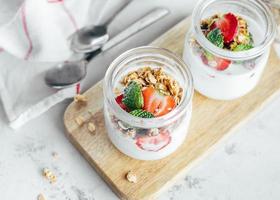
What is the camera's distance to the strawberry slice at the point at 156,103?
2.95 ft

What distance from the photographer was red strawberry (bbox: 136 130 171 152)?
90 centimetres

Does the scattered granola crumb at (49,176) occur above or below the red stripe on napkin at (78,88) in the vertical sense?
below

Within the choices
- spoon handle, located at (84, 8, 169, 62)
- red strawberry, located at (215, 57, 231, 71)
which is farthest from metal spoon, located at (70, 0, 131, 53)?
red strawberry, located at (215, 57, 231, 71)

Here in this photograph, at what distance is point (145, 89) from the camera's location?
915 mm

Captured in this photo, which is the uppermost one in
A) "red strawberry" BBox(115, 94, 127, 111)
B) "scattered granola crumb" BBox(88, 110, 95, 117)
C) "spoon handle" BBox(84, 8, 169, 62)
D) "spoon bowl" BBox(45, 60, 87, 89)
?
"red strawberry" BBox(115, 94, 127, 111)

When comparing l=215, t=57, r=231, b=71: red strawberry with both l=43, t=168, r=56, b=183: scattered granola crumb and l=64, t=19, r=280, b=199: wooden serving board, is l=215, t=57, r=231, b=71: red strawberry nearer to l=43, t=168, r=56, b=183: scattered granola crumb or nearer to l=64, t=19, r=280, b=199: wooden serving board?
l=64, t=19, r=280, b=199: wooden serving board

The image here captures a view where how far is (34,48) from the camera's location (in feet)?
3.66

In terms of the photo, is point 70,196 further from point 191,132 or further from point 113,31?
point 113,31

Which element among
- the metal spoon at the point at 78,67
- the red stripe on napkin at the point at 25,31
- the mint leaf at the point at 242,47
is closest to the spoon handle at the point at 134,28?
the metal spoon at the point at 78,67

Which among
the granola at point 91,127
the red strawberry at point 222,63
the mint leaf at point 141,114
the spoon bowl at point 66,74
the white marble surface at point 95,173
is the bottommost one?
the white marble surface at point 95,173

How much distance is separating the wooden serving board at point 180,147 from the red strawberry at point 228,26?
0.11 metres

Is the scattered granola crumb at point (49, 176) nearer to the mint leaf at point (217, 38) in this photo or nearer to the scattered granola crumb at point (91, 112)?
the scattered granola crumb at point (91, 112)

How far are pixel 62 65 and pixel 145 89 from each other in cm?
22

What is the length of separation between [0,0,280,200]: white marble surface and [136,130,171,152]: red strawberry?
0.09m
